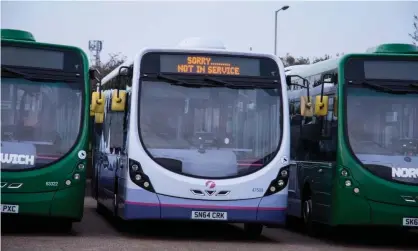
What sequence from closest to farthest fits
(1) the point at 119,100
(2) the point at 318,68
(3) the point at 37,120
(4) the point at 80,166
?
(4) the point at 80,166 < (3) the point at 37,120 < (1) the point at 119,100 < (2) the point at 318,68

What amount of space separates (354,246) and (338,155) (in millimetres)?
1605

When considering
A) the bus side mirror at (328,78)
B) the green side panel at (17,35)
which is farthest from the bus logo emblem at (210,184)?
the green side panel at (17,35)

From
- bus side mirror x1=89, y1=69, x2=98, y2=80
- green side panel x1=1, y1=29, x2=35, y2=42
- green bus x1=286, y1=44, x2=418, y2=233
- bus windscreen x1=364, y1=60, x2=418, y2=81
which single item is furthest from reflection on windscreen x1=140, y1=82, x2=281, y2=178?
green side panel x1=1, y1=29, x2=35, y2=42

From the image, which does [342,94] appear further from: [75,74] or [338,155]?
[75,74]

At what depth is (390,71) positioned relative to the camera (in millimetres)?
17562

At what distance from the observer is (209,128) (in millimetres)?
17016

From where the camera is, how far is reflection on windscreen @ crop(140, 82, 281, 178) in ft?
55.1

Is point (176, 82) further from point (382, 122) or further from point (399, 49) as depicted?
point (399, 49)

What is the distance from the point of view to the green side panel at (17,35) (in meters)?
17.9

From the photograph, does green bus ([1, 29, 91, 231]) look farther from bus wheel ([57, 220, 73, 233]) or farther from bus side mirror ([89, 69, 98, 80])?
bus wheel ([57, 220, 73, 233])

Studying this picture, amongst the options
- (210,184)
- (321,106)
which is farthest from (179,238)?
(321,106)

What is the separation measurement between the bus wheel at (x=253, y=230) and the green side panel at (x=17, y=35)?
4919mm

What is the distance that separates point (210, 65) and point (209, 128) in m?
1.10

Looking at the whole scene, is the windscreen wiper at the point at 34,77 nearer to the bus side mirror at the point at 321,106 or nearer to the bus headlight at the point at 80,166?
the bus headlight at the point at 80,166
